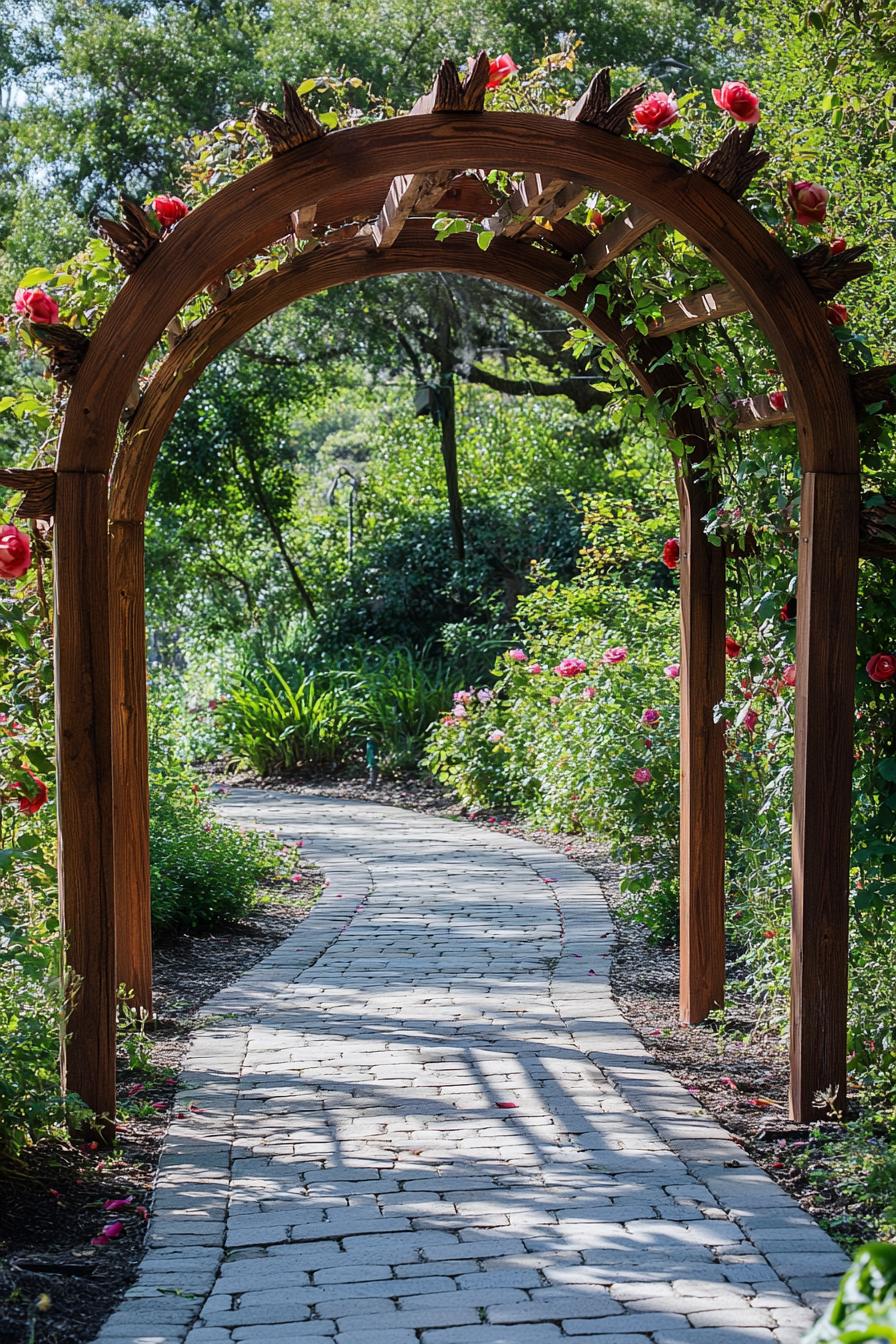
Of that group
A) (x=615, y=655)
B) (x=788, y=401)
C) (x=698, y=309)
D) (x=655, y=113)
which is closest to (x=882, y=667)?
(x=788, y=401)

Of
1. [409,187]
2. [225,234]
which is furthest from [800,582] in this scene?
[225,234]

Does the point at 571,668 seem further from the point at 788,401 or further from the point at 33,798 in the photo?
the point at 33,798

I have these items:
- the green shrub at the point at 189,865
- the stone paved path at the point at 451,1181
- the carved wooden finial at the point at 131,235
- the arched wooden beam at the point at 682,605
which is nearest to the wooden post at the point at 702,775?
the arched wooden beam at the point at 682,605

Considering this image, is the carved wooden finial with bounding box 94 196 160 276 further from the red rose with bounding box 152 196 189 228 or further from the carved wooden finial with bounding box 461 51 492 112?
the carved wooden finial with bounding box 461 51 492 112

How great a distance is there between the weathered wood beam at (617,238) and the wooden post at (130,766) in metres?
1.87

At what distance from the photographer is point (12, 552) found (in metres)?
3.60

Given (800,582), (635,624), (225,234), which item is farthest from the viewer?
(635,624)

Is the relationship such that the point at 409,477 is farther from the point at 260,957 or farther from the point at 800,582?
the point at 800,582

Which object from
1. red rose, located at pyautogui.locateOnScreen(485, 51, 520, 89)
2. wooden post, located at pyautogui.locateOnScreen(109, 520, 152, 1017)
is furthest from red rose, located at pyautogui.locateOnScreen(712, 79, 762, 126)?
wooden post, located at pyautogui.locateOnScreen(109, 520, 152, 1017)

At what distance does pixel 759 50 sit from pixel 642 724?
6.15 metres

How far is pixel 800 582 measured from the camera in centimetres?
379

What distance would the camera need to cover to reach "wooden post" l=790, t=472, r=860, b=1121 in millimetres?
3732

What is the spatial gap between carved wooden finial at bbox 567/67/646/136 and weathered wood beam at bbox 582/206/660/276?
0.29m

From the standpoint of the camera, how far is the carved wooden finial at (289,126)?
3.32 meters
